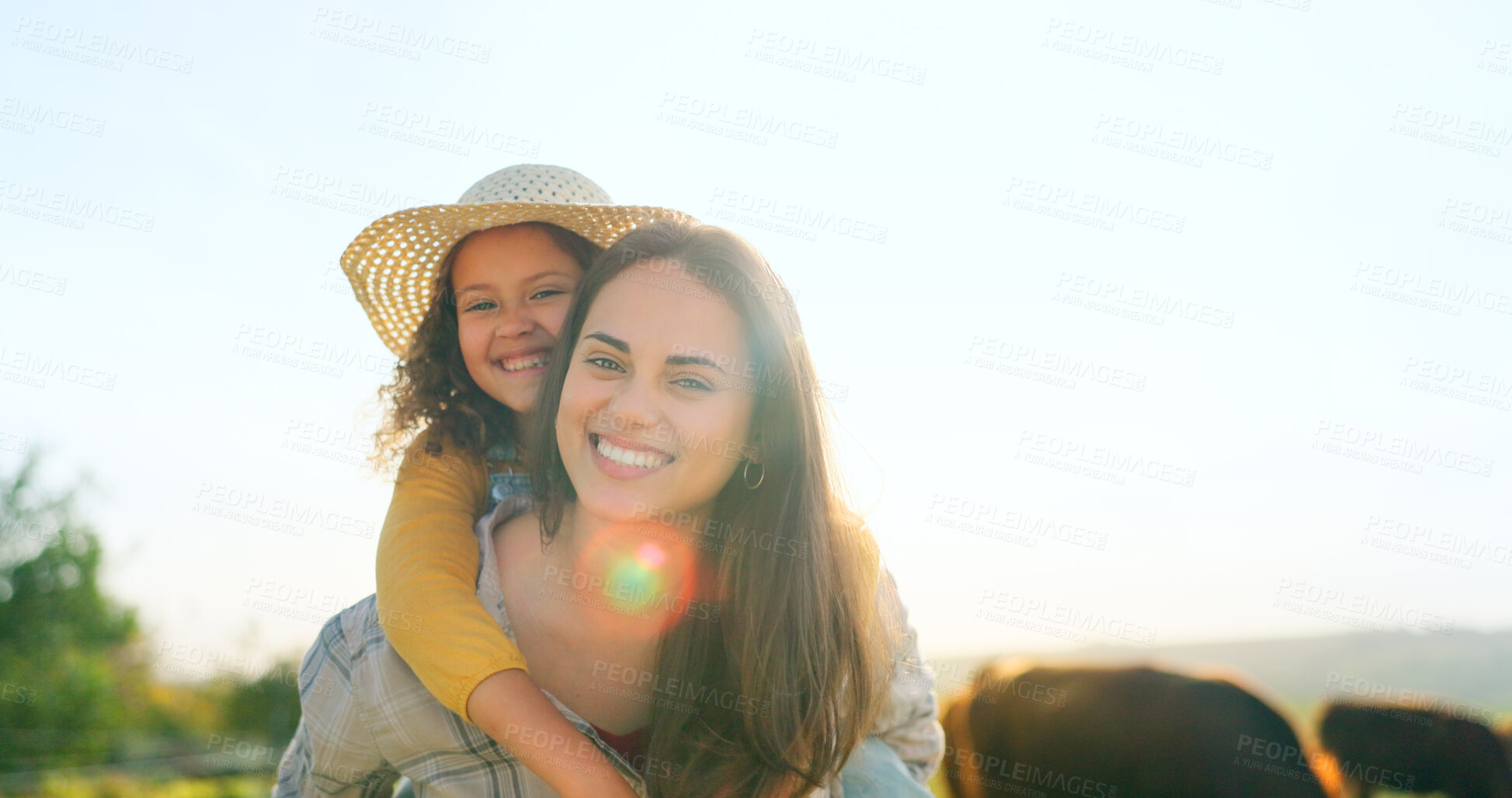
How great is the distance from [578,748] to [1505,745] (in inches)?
157

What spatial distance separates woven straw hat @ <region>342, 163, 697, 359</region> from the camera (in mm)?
3094

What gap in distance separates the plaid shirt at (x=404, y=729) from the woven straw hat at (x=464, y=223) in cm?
96

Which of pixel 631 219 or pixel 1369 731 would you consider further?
pixel 1369 731

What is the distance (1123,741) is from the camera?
12.3 ft

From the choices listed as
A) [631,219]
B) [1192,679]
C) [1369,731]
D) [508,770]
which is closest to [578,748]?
[508,770]

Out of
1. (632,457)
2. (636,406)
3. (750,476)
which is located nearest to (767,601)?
(750,476)

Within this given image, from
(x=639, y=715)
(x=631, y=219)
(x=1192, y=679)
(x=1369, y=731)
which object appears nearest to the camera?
(x=639, y=715)

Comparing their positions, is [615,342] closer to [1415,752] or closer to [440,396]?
[440,396]

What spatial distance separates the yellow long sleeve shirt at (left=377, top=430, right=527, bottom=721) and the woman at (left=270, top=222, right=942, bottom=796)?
0.16m

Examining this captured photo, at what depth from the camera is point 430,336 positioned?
3.51m

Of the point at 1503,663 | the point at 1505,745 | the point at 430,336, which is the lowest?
the point at 1505,745

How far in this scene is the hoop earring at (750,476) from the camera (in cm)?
286

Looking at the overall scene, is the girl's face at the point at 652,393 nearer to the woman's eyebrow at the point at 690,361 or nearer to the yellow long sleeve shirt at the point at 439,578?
the woman's eyebrow at the point at 690,361

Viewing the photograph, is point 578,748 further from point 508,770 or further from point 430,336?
point 430,336
